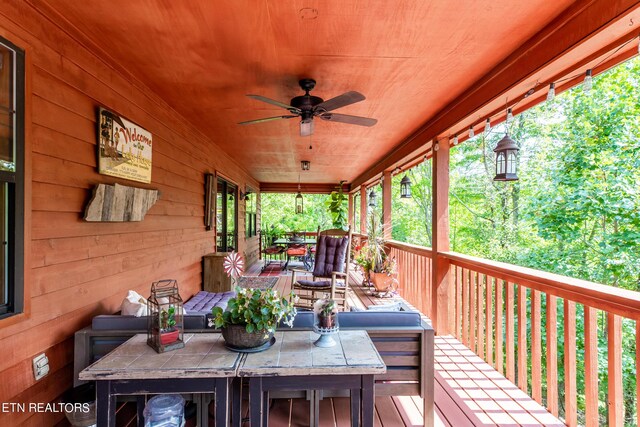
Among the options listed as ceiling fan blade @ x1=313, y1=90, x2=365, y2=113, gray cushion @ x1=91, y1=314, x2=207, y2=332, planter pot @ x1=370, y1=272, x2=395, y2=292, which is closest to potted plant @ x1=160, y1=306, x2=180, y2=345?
gray cushion @ x1=91, y1=314, x2=207, y2=332

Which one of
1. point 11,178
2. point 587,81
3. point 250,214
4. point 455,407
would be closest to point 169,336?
point 11,178

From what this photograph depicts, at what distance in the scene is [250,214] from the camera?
9312mm

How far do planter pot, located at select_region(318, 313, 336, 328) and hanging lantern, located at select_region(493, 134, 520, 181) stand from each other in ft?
5.98

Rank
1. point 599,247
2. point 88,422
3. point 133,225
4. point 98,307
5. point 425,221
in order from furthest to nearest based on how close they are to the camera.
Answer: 1. point 425,221
2. point 599,247
3. point 133,225
4. point 98,307
5. point 88,422

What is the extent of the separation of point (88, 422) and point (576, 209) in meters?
8.57

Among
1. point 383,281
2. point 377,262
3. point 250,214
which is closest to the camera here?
point 383,281

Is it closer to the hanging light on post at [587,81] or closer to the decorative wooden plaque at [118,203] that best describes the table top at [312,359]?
the decorative wooden plaque at [118,203]

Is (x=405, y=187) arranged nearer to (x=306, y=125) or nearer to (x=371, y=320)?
(x=306, y=125)

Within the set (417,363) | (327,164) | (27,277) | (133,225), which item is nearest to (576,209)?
(327,164)

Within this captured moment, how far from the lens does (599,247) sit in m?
6.77

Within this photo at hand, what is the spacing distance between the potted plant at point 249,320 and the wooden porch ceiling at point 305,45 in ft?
5.22

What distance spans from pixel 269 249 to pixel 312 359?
7.27 metres

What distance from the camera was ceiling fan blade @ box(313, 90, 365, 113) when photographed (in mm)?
2476

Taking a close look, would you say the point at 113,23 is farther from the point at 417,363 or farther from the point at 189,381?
the point at 417,363
